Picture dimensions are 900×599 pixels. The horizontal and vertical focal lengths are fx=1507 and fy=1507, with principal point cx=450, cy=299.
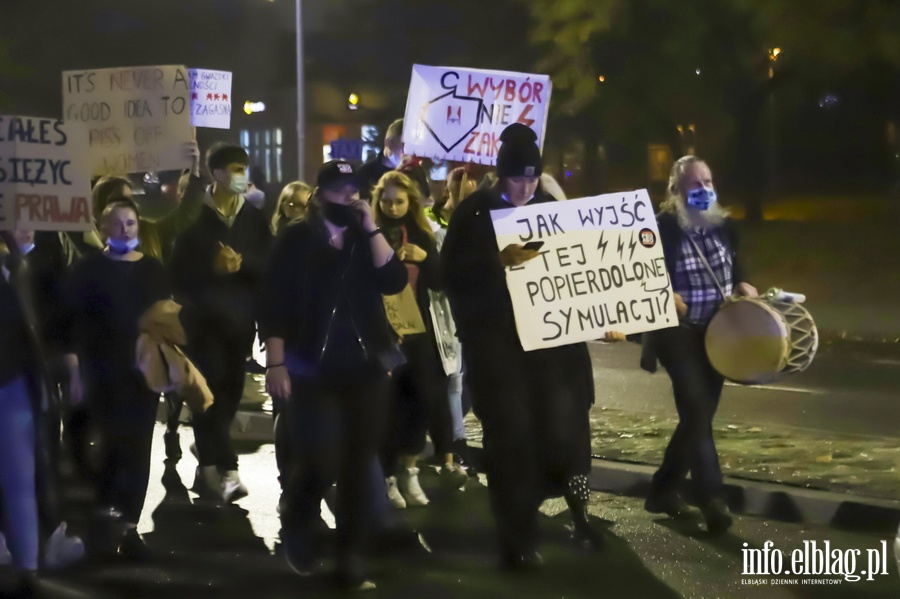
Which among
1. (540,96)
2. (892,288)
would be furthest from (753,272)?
(540,96)

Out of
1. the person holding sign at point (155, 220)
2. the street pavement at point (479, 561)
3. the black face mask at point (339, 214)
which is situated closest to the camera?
the street pavement at point (479, 561)

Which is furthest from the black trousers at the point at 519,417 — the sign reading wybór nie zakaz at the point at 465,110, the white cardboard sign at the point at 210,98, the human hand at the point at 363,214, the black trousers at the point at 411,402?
Answer: the white cardboard sign at the point at 210,98

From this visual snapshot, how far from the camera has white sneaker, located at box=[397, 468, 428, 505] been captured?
8188 mm

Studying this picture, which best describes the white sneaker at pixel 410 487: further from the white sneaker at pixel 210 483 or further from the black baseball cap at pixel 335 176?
the black baseball cap at pixel 335 176

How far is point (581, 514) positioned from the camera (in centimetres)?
696

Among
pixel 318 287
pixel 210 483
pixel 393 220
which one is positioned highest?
pixel 393 220

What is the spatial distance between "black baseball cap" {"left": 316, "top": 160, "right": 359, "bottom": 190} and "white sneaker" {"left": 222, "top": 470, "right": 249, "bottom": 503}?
2.50 meters

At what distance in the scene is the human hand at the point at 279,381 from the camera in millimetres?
6297

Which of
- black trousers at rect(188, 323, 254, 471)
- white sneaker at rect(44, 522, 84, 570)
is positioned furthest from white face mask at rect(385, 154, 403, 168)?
white sneaker at rect(44, 522, 84, 570)

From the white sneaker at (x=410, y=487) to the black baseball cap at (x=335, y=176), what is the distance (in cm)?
234

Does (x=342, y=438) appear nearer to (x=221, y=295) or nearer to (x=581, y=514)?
(x=581, y=514)

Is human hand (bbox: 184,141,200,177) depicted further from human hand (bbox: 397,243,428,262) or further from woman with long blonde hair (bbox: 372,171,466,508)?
human hand (bbox: 397,243,428,262)

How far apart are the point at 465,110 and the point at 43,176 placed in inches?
118

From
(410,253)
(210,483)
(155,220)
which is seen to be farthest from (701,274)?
(155,220)
